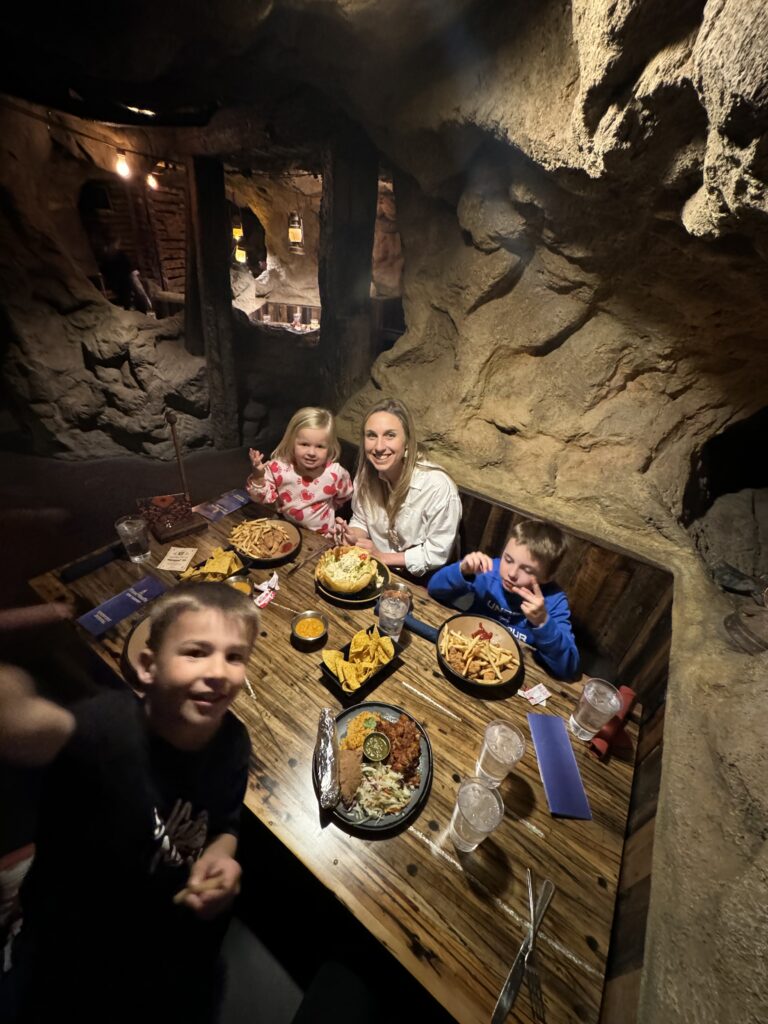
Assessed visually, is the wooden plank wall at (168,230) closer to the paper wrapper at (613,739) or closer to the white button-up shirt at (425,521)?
the white button-up shirt at (425,521)

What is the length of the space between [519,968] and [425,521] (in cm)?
243

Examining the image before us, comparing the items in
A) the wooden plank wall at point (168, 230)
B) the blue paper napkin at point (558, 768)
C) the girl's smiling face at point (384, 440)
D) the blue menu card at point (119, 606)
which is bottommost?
the blue menu card at point (119, 606)

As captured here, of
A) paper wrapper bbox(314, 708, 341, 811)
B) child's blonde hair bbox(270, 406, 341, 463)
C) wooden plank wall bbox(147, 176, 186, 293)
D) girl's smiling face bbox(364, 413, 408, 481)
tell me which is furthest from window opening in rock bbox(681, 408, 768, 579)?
wooden plank wall bbox(147, 176, 186, 293)

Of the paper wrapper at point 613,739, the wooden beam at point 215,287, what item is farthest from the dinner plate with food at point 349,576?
the wooden beam at point 215,287

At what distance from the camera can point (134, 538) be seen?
8.23 feet

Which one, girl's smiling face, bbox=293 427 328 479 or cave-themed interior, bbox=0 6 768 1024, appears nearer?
cave-themed interior, bbox=0 6 768 1024

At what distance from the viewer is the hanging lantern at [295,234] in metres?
14.1

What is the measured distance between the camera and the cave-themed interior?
1.39 m

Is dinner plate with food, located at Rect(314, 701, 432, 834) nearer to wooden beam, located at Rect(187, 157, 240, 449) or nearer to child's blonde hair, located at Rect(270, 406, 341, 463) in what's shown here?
child's blonde hair, located at Rect(270, 406, 341, 463)

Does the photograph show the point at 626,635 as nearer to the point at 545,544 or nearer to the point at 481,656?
the point at 545,544

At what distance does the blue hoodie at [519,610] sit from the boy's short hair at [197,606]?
1.57m

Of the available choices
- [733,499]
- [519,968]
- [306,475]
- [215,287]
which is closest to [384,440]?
[306,475]

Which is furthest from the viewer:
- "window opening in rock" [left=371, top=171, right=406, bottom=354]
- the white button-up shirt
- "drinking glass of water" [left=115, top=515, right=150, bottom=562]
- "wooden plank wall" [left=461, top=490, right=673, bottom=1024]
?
"window opening in rock" [left=371, top=171, right=406, bottom=354]

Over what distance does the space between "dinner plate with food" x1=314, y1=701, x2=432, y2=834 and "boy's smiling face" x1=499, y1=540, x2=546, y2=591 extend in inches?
41.8
